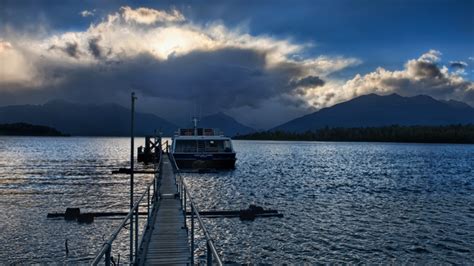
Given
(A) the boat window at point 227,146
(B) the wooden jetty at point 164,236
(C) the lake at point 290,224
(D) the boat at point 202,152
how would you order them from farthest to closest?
(A) the boat window at point 227,146 → (D) the boat at point 202,152 → (C) the lake at point 290,224 → (B) the wooden jetty at point 164,236

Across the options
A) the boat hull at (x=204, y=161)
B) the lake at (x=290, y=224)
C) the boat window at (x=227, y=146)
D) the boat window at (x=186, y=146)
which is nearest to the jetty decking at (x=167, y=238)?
the lake at (x=290, y=224)

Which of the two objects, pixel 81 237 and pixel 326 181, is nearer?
pixel 81 237

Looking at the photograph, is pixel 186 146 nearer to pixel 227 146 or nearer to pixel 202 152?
pixel 202 152

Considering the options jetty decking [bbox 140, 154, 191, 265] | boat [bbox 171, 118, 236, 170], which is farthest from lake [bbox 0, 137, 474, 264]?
boat [bbox 171, 118, 236, 170]

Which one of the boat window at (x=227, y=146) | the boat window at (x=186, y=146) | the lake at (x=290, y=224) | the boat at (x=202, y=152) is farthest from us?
the boat window at (x=227, y=146)

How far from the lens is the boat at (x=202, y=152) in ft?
178

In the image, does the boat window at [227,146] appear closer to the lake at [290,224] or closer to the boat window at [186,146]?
the boat window at [186,146]

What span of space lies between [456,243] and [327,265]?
26.0ft

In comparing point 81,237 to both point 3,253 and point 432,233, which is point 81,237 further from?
point 432,233

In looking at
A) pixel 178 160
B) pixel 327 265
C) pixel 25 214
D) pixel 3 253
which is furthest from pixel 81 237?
pixel 178 160

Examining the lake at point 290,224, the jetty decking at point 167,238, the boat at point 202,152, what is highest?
the boat at point 202,152

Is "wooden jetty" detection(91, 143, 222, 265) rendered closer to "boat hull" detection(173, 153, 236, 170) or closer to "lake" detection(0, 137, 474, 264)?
"lake" detection(0, 137, 474, 264)

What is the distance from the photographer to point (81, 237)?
19.7 m

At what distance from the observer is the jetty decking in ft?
36.6
